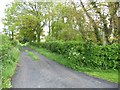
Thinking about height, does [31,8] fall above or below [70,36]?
above

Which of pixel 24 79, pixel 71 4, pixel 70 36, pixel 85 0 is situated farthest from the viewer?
pixel 70 36

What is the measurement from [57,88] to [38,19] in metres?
20.9

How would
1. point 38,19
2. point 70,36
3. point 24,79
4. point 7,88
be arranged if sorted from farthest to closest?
point 38,19, point 70,36, point 24,79, point 7,88

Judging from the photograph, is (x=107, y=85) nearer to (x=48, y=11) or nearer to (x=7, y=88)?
(x=7, y=88)

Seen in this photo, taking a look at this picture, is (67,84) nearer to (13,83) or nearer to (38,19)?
(13,83)

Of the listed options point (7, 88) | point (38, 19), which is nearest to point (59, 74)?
point (7, 88)

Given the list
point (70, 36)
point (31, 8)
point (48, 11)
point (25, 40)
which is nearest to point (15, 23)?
point (31, 8)

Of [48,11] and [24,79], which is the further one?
[48,11]

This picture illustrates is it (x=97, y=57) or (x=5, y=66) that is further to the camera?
(x=97, y=57)

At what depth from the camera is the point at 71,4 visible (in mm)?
13586

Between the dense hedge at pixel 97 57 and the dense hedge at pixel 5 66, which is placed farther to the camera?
the dense hedge at pixel 97 57

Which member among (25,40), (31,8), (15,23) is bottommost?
(25,40)

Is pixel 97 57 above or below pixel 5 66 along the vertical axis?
above

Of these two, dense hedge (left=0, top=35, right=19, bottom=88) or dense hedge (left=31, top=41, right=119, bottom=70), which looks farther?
dense hedge (left=31, top=41, right=119, bottom=70)
